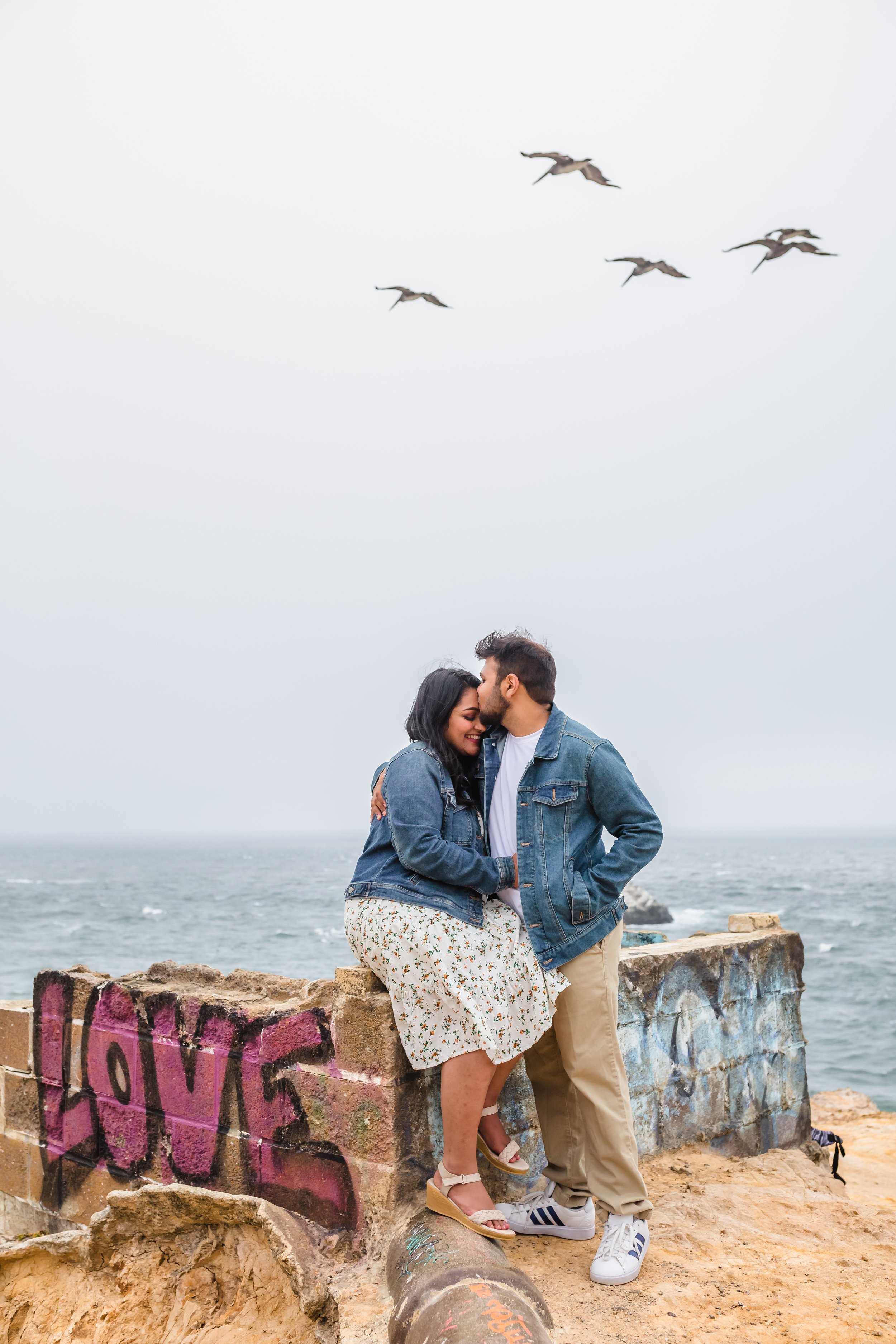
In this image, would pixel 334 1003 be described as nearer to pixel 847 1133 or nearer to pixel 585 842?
pixel 585 842

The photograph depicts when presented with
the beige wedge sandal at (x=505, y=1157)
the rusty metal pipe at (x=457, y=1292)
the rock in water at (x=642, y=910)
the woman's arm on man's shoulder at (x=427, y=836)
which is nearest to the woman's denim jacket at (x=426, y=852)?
the woman's arm on man's shoulder at (x=427, y=836)

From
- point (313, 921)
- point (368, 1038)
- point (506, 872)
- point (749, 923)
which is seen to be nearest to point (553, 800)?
point (506, 872)

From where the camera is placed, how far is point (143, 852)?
12112cm

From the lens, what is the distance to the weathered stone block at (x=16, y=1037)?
500cm

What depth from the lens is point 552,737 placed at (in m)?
3.63

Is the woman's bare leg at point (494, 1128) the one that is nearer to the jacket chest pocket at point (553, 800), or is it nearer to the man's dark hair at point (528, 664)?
the jacket chest pocket at point (553, 800)

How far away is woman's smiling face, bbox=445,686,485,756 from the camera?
146 inches

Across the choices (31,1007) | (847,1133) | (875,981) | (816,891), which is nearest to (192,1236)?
(31,1007)

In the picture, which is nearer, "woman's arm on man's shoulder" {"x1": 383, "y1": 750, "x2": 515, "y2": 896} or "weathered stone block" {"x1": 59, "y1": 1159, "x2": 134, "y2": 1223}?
"woman's arm on man's shoulder" {"x1": 383, "y1": 750, "x2": 515, "y2": 896}

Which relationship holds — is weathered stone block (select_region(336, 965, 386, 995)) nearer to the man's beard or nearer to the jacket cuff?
the jacket cuff

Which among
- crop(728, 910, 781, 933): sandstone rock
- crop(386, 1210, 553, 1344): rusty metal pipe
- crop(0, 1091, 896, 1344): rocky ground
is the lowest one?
crop(0, 1091, 896, 1344): rocky ground

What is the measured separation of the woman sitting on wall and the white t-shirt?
5 cm

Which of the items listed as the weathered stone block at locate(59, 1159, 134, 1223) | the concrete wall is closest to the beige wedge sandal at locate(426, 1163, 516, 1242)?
the concrete wall

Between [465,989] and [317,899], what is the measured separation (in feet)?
153
